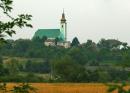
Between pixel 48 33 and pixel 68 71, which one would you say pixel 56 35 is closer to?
pixel 48 33

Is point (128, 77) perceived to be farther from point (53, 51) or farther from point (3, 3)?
point (53, 51)

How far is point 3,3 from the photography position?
782cm

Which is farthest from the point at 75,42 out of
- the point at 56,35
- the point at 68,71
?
the point at 68,71

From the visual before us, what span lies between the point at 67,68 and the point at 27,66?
2181 centimetres

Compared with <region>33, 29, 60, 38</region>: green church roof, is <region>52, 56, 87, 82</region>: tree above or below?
below

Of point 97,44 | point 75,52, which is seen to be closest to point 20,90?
point 75,52

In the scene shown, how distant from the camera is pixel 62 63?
252ft

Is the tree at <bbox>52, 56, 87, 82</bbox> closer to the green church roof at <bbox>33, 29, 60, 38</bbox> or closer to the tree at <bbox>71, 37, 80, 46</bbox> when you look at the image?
the tree at <bbox>71, 37, 80, 46</bbox>

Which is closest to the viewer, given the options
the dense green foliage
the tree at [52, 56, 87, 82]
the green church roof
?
the dense green foliage

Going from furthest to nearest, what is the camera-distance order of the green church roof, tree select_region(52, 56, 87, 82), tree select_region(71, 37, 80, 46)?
the green church roof → tree select_region(71, 37, 80, 46) → tree select_region(52, 56, 87, 82)

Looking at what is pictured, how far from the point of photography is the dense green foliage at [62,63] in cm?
4952

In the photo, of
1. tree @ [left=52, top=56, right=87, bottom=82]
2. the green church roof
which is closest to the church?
the green church roof

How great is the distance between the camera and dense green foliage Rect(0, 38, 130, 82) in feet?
162

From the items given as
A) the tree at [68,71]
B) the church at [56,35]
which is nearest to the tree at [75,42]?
the church at [56,35]
